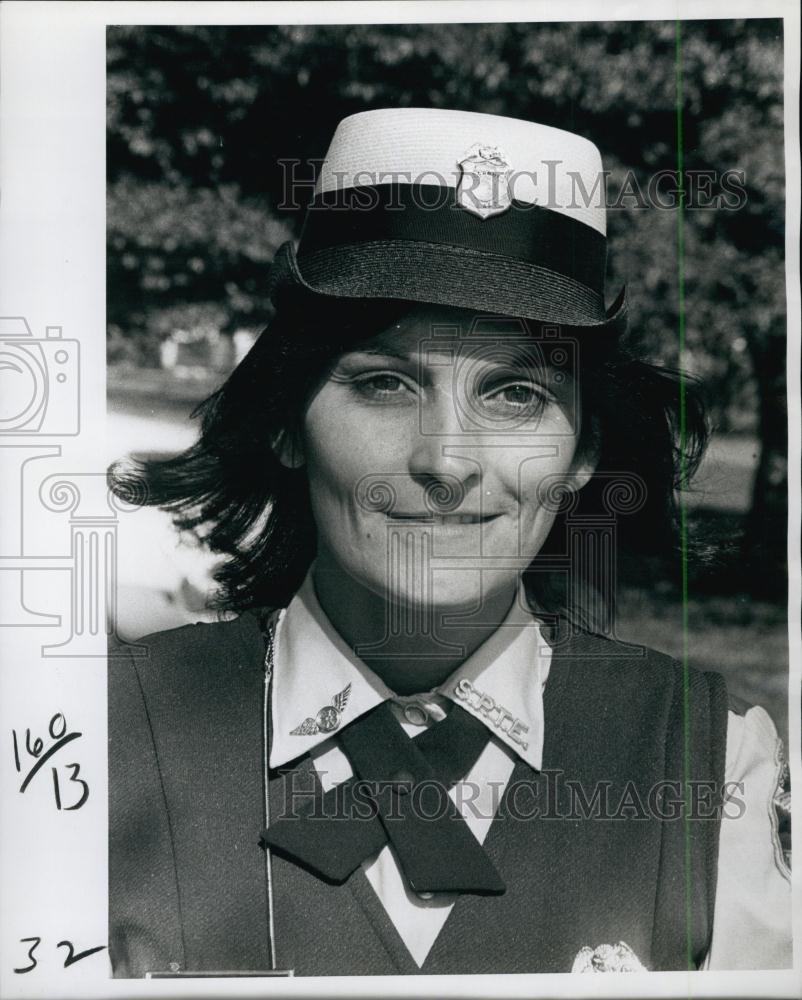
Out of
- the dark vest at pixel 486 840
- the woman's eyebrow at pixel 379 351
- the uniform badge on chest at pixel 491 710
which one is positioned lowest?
the dark vest at pixel 486 840

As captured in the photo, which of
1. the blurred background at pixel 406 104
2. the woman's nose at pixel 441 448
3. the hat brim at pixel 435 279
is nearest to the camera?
the hat brim at pixel 435 279

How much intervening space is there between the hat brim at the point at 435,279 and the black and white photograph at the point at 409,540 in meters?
0.07

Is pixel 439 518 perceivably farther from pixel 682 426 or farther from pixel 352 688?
pixel 682 426

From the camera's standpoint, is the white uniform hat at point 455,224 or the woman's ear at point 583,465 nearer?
the white uniform hat at point 455,224

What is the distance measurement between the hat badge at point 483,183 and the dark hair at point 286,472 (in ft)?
1.11

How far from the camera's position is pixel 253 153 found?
7.70ft

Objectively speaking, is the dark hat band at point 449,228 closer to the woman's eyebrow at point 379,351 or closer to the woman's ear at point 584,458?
the woman's eyebrow at point 379,351

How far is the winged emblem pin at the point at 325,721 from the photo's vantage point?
229cm

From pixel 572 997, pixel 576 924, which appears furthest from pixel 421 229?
pixel 572 997

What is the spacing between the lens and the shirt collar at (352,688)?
90.1 inches

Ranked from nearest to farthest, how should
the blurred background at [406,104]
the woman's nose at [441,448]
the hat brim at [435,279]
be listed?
the hat brim at [435,279] < the woman's nose at [441,448] < the blurred background at [406,104]

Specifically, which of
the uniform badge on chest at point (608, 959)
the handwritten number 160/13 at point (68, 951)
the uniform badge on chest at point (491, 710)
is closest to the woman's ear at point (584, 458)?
the uniform badge on chest at point (491, 710)

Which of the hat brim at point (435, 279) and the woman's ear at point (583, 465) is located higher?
the hat brim at point (435, 279)

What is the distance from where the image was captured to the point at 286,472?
2.32 m
